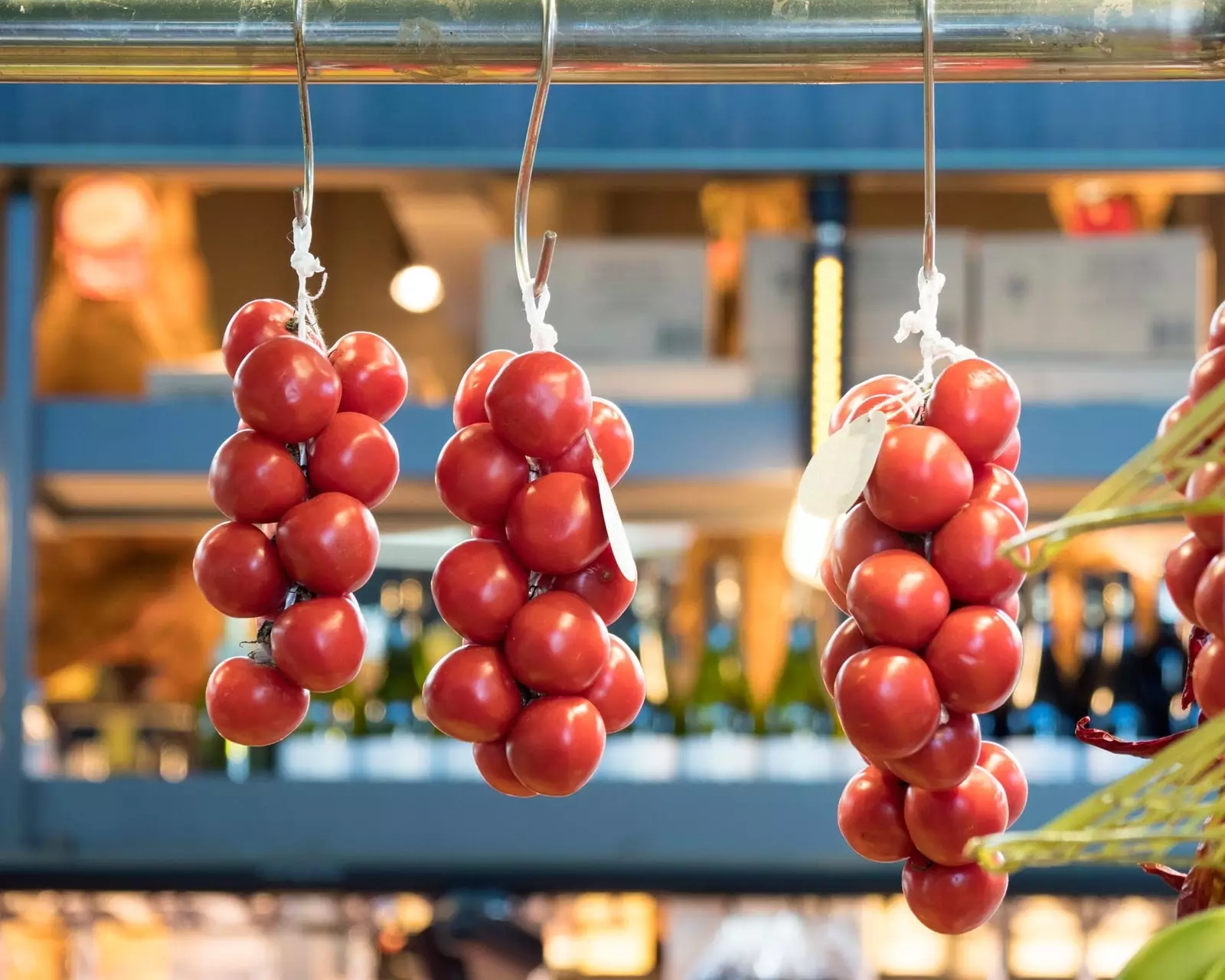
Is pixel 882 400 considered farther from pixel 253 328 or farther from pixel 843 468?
pixel 253 328

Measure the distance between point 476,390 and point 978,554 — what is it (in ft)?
0.72

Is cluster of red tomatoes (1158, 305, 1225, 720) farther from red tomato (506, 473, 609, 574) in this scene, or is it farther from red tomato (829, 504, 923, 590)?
red tomato (506, 473, 609, 574)

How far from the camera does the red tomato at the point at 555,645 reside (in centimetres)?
59

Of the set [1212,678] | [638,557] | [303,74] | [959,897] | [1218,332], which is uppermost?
[303,74]

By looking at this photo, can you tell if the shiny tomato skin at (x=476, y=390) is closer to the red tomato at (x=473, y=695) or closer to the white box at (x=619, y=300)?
the red tomato at (x=473, y=695)

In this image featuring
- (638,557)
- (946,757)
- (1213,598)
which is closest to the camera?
(1213,598)

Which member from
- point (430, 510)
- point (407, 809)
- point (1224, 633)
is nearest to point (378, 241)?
point (430, 510)

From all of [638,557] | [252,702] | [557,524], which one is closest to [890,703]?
[557,524]

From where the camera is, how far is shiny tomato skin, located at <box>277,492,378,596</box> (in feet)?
1.98

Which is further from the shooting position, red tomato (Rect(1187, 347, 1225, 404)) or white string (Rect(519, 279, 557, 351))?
white string (Rect(519, 279, 557, 351))

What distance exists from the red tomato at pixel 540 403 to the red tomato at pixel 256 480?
0.28 ft

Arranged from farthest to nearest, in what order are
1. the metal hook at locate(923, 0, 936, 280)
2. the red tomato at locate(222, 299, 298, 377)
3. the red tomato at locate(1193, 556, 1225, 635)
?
the red tomato at locate(222, 299, 298, 377)
the metal hook at locate(923, 0, 936, 280)
the red tomato at locate(1193, 556, 1225, 635)

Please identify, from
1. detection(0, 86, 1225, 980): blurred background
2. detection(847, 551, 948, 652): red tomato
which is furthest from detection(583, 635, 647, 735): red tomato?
detection(0, 86, 1225, 980): blurred background

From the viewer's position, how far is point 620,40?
576mm
